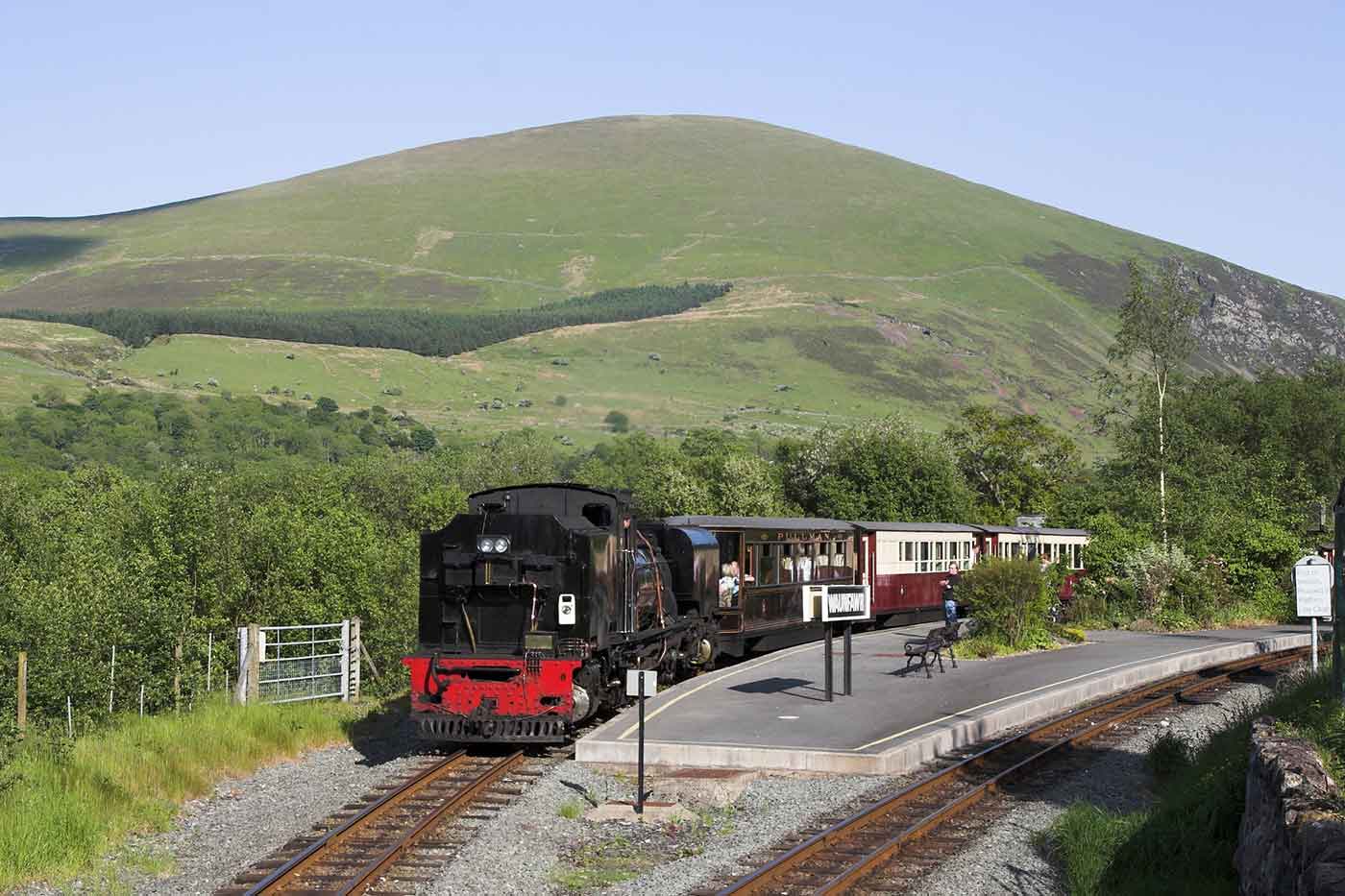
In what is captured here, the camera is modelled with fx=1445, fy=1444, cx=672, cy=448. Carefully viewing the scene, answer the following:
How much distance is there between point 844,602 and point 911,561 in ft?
64.5

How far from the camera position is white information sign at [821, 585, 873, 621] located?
73.0 ft

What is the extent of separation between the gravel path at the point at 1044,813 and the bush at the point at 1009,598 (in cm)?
834

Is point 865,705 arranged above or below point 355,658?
below

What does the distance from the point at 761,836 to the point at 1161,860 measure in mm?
4001

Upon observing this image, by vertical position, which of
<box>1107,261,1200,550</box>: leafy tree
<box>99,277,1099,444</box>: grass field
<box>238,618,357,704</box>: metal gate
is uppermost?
<box>99,277,1099,444</box>: grass field

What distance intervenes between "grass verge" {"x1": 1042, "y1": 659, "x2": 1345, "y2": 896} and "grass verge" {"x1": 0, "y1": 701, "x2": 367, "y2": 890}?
9.30 meters

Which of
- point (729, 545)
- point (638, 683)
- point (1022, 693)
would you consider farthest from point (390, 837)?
point (729, 545)

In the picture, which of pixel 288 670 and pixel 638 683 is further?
pixel 288 670

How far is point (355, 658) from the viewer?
86.4ft

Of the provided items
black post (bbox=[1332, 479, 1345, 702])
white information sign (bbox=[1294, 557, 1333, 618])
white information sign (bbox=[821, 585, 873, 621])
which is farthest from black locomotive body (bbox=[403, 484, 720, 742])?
white information sign (bbox=[1294, 557, 1333, 618])

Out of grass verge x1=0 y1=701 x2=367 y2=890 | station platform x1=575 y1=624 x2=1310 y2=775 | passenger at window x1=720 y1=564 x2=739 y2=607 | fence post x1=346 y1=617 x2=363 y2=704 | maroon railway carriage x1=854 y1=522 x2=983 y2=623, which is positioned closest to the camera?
grass verge x1=0 y1=701 x2=367 y2=890

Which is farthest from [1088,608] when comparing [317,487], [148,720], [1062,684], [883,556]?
[317,487]

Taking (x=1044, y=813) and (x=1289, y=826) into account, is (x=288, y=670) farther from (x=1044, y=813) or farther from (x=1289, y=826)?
(x=1289, y=826)

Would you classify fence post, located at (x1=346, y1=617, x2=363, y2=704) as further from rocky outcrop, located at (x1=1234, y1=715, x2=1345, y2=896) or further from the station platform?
rocky outcrop, located at (x1=1234, y1=715, x2=1345, y2=896)
